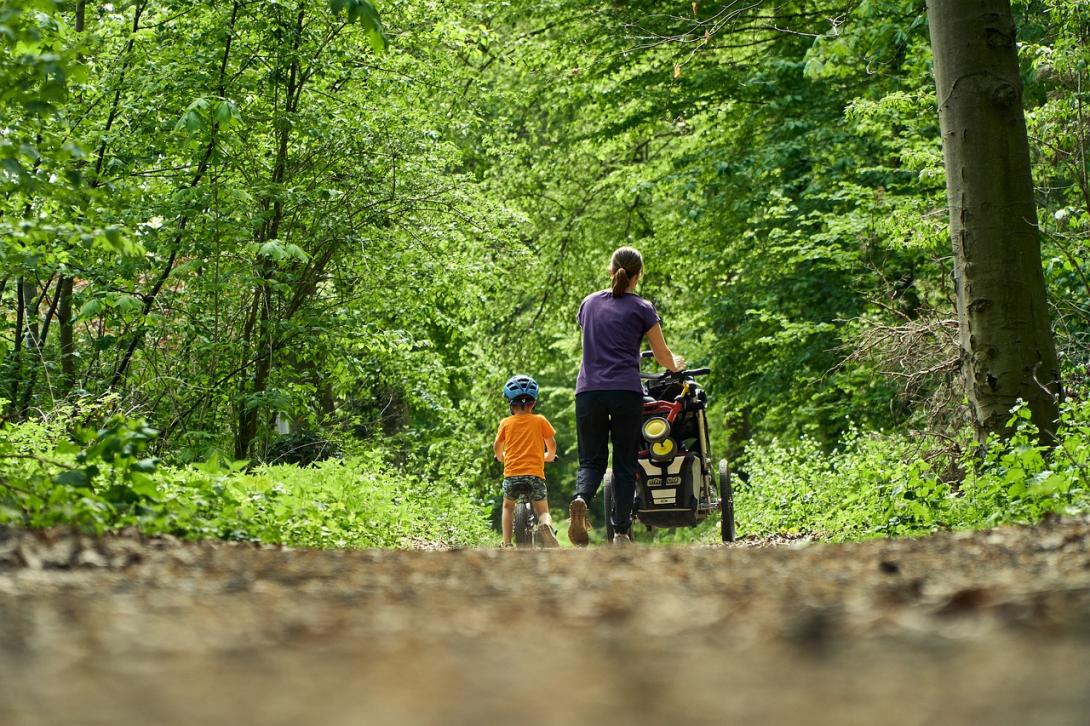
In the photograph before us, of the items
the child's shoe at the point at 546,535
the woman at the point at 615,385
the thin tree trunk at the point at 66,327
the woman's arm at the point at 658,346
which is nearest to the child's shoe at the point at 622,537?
the woman at the point at 615,385

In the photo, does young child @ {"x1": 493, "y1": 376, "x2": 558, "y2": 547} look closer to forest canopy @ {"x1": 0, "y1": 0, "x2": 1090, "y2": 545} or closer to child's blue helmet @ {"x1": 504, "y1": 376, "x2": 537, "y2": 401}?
child's blue helmet @ {"x1": 504, "y1": 376, "x2": 537, "y2": 401}

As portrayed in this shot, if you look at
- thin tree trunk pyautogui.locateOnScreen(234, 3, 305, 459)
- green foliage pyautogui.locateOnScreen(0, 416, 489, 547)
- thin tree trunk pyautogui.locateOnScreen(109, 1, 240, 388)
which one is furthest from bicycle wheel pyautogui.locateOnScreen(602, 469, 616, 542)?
thin tree trunk pyautogui.locateOnScreen(109, 1, 240, 388)

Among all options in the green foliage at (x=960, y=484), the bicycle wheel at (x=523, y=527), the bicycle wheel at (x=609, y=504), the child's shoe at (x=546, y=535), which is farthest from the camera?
the bicycle wheel at (x=523, y=527)

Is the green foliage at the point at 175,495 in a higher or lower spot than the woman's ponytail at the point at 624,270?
lower

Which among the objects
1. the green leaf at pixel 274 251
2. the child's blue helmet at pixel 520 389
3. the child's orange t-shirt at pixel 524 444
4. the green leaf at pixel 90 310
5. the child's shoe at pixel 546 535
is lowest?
the child's shoe at pixel 546 535

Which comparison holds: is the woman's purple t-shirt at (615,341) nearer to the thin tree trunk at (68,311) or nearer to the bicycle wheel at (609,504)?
the bicycle wheel at (609,504)

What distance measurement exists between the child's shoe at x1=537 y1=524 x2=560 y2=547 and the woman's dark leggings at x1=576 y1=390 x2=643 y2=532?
58.8 inches

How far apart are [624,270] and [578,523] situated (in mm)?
1797

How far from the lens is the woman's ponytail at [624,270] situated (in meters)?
8.89

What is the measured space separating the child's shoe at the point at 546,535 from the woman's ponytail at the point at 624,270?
98.1 inches

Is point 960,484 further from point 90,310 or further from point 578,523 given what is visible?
point 90,310

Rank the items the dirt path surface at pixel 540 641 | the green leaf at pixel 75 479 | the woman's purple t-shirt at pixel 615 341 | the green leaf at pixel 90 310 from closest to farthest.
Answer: the dirt path surface at pixel 540 641 → the green leaf at pixel 75 479 → the woman's purple t-shirt at pixel 615 341 → the green leaf at pixel 90 310

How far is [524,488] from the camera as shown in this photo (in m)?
11.2

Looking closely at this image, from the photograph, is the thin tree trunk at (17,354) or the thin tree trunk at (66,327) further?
the thin tree trunk at (66,327)
